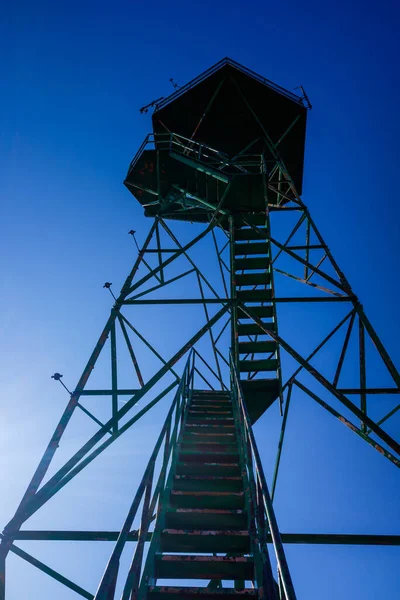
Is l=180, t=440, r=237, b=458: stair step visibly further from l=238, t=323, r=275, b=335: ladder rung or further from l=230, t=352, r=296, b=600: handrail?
l=238, t=323, r=275, b=335: ladder rung

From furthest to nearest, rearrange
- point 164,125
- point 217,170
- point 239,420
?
point 164,125 → point 217,170 → point 239,420

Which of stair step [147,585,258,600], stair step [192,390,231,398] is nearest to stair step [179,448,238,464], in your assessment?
stair step [147,585,258,600]

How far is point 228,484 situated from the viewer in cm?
465

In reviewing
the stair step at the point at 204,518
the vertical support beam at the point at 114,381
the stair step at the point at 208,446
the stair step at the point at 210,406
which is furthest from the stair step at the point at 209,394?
the stair step at the point at 204,518

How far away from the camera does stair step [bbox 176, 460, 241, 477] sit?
494 cm

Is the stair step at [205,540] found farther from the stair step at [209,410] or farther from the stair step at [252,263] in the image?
the stair step at [252,263]

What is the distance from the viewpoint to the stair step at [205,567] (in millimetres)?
3416

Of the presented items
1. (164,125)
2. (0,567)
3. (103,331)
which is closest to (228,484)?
(0,567)

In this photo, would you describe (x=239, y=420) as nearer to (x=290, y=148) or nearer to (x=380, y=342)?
(x=380, y=342)

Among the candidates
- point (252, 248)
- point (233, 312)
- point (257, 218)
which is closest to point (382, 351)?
point (233, 312)

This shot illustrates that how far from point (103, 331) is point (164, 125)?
7.49 meters

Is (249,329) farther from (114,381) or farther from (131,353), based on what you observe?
(114,381)

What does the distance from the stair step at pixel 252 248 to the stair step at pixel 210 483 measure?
574 cm

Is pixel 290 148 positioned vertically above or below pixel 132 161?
above
